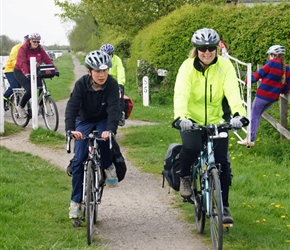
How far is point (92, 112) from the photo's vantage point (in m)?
6.56

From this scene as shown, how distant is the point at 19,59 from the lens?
1296cm

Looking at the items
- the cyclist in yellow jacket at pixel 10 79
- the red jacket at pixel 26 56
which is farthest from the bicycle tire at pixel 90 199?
the cyclist in yellow jacket at pixel 10 79

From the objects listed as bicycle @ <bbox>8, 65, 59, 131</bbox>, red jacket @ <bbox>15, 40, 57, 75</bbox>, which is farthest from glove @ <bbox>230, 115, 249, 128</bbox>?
red jacket @ <bbox>15, 40, 57, 75</bbox>

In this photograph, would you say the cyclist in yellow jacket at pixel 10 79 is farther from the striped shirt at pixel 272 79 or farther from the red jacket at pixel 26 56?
the striped shirt at pixel 272 79

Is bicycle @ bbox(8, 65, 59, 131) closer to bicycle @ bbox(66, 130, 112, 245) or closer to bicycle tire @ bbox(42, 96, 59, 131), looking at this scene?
bicycle tire @ bbox(42, 96, 59, 131)

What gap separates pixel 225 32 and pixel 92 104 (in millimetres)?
11453

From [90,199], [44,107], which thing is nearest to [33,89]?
[44,107]

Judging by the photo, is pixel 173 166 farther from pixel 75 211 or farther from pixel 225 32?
pixel 225 32

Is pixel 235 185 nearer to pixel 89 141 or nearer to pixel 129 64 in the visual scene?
pixel 89 141

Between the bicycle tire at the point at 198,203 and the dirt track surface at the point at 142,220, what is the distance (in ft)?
0.38

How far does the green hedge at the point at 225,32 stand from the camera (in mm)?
14789

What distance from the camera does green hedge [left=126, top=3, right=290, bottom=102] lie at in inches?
582

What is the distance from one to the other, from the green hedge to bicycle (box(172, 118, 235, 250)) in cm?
904

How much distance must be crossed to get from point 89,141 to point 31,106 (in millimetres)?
7302
